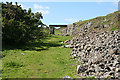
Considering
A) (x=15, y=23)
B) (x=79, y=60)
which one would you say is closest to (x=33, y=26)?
(x=15, y=23)

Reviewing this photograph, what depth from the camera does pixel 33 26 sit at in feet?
103

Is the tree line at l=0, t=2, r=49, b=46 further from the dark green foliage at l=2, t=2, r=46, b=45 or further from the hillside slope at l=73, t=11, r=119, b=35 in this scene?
the hillside slope at l=73, t=11, r=119, b=35

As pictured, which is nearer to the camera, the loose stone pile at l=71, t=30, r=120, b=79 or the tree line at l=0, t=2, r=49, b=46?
the loose stone pile at l=71, t=30, r=120, b=79

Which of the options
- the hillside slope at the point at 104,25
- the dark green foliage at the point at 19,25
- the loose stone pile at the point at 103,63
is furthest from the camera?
the hillside slope at the point at 104,25

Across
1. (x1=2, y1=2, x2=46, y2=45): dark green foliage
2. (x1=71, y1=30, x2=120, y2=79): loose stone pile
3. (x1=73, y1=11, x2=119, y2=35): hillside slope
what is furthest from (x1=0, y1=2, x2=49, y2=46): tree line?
(x1=71, y1=30, x2=120, y2=79): loose stone pile

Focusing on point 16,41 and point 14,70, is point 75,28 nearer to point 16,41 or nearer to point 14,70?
point 16,41

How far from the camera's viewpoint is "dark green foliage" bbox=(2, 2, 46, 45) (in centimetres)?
2909

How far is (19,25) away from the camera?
29.1 metres

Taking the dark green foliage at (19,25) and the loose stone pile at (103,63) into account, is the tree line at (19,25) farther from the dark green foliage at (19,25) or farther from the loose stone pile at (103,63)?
the loose stone pile at (103,63)

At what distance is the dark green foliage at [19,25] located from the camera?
29.1 metres

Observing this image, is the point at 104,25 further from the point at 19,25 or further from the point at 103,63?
the point at 103,63

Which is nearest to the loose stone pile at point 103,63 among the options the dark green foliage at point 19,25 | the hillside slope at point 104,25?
the hillside slope at point 104,25

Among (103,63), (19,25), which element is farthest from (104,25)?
(103,63)

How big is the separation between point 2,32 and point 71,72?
1741 centimetres
